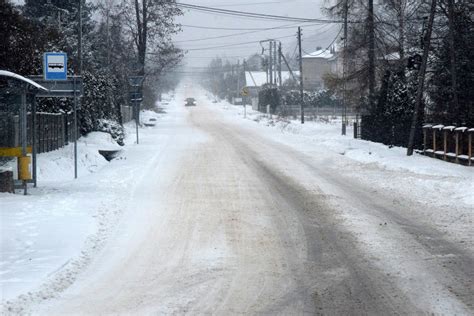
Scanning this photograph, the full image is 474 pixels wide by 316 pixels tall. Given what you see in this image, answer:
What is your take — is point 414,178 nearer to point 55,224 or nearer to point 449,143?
point 449,143

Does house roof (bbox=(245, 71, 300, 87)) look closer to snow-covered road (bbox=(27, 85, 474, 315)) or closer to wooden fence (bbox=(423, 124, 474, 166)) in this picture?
wooden fence (bbox=(423, 124, 474, 166))

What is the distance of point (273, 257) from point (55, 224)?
3.87m

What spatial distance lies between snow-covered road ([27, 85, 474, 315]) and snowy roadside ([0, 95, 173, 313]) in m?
0.27

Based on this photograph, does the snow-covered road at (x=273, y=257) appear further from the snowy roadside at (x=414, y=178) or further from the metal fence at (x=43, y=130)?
the metal fence at (x=43, y=130)

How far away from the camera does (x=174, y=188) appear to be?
46.9ft

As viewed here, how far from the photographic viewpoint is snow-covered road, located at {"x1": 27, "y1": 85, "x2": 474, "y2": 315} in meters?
6.05

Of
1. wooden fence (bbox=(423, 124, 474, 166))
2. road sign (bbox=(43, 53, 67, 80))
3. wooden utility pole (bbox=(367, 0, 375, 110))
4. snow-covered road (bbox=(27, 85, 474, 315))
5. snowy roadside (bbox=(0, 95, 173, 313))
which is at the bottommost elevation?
snow-covered road (bbox=(27, 85, 474, 315))

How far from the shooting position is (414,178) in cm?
1598

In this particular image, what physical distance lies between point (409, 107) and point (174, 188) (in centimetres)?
1486

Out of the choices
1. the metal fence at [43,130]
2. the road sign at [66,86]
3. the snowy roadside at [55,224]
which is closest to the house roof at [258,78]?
the metal fence at [43,130]

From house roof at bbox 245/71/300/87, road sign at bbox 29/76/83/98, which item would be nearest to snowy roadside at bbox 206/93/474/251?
road sign at bbox 29/76/83/98

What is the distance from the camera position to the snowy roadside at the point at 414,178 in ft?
34.7

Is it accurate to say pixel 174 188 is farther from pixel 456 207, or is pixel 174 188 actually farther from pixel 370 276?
pixel 370 276

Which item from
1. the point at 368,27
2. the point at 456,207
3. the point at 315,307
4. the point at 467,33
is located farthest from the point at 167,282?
the point at 368,27
